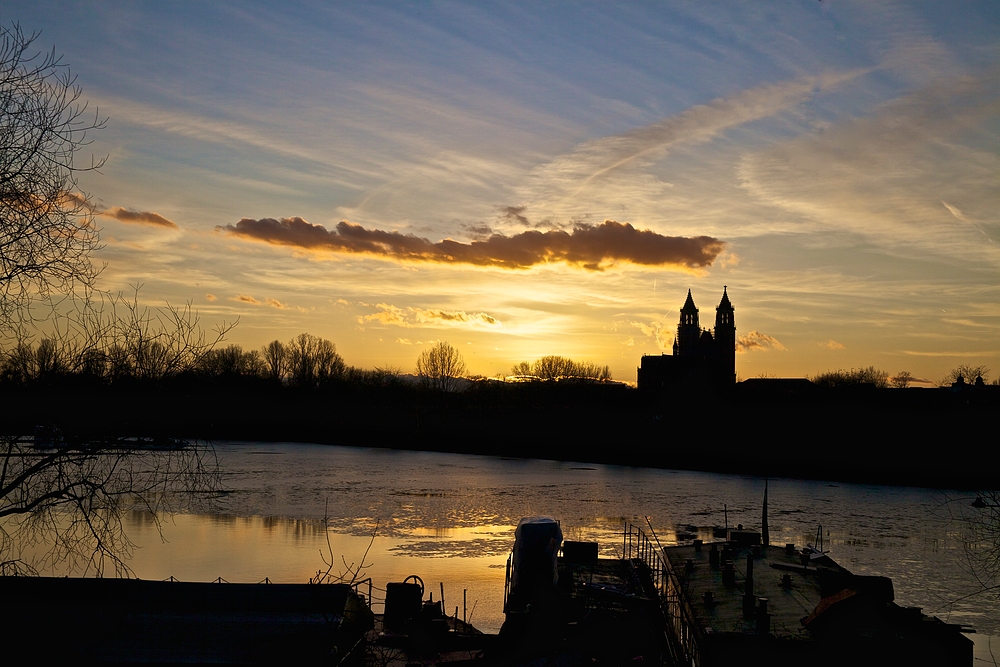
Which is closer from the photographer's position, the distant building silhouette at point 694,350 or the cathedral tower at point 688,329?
the distant building silhouette at point 694,350

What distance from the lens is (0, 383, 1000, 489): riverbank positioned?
266 ft

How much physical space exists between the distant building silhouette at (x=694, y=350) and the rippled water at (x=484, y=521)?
97861 millimetres

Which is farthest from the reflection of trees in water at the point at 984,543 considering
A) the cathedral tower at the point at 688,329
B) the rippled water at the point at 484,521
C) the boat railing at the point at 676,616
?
the cathedral tower at the point at 688,329

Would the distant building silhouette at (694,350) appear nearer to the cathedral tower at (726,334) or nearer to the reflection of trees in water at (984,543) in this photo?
the cathedral tower at (726,334)

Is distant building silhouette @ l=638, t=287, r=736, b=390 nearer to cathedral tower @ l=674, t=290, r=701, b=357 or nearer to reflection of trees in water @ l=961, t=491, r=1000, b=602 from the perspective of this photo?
cathedral tower @ l=674, t=290, r=701, b=357

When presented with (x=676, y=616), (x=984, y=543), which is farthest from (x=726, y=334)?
(x=676, y=616)

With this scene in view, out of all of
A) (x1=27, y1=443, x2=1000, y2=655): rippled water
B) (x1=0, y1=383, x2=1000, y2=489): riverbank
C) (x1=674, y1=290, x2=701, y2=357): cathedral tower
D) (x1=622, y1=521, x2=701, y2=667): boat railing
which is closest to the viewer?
(x1=622, y1=521, x2=701, y2=667): boat railing

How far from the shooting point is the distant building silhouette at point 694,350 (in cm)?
17262

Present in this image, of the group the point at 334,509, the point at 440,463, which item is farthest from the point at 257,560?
the point at 440,463

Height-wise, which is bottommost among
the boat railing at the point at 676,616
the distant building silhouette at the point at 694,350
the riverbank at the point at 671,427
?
the boat railing at the point at 676,616

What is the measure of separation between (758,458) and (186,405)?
3190 inches

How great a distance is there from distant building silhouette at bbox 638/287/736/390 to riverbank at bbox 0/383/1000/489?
4336cm

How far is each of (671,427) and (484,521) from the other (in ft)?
196

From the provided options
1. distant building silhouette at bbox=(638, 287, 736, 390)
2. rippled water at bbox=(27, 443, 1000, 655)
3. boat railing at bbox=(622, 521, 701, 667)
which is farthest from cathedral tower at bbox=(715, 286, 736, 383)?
boat railing at bbox=(622, 521, 701, 667)
